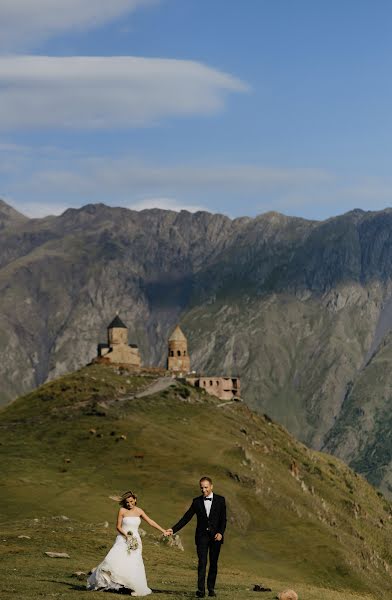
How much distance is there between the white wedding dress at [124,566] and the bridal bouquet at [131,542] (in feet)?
0.24

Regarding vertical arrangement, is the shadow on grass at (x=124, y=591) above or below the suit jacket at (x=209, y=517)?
below

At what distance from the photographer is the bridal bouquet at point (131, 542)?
37.7 metres

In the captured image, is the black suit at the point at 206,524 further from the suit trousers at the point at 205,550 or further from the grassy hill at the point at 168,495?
the grassy hill at the point at 168,495

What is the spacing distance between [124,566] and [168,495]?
77.8m

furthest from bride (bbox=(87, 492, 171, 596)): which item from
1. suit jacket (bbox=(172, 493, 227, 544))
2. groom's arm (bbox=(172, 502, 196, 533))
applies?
suit jacket (bbox=(172, 493, 227, 544))

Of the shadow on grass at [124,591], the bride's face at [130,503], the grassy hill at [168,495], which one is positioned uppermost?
the bride's face at [130,503]

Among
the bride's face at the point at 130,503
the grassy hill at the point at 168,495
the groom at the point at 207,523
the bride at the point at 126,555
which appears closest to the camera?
the bride's face at the point at 130,503

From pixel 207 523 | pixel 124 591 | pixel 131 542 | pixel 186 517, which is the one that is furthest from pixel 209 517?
pixel 124 591

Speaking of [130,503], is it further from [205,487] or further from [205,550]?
[205,550]

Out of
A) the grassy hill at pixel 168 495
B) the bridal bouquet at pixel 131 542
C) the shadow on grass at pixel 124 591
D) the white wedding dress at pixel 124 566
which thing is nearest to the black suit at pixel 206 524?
the bridal bouquet at pixel 131 542

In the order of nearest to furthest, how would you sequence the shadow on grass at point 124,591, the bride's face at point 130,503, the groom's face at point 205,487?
the groom's face at point 205,487 < the bride's face at point 130,503 < the shadow on grass at point 124,591

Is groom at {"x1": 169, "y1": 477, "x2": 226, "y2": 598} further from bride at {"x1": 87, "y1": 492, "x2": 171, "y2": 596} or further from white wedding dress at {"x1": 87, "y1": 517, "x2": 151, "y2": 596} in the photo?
white wedding dress at {"x1": 87, "y1": 517, "x2": 151, "y2": 596}

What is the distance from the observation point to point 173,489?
118 metres

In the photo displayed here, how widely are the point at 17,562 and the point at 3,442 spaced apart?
94711 mm
